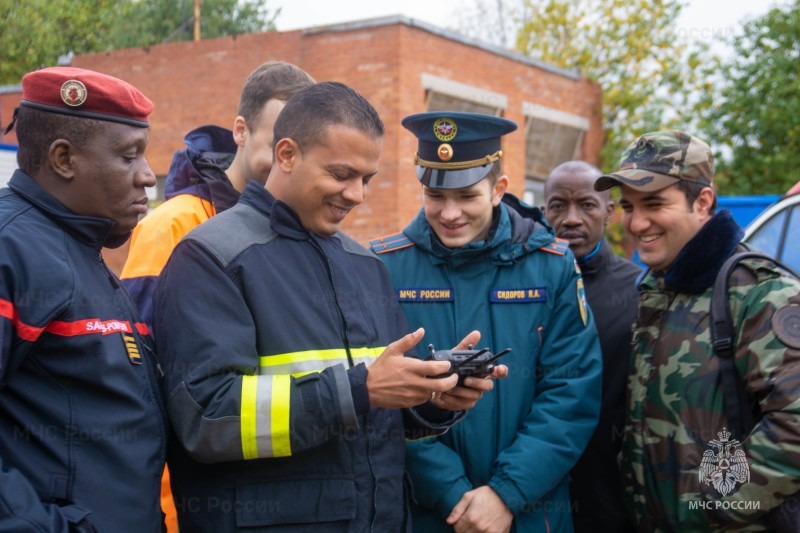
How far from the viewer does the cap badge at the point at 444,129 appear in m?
3.54

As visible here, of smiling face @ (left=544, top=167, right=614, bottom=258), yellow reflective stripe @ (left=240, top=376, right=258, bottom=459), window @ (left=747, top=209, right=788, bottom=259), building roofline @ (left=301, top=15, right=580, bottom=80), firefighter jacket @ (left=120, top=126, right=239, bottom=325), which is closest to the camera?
yellow reflective stripe @ (left=240, top=376, right=258, bottom=459)

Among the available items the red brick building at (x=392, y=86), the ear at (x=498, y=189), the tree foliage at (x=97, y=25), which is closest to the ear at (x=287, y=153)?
the ear at (x=498, y=189)

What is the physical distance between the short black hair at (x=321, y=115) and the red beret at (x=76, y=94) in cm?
51

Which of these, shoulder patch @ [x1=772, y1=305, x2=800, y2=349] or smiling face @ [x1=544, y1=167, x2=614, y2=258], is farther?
smiling face @ [x1=544, y1=167, x2=614, y2=258]

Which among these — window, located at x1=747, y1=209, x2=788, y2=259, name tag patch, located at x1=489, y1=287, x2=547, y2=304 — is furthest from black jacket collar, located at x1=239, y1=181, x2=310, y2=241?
window, located at x1=747, y1=209, x2=788, y2=259

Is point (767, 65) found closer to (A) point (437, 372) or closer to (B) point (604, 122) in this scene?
(B) point (604, 122)

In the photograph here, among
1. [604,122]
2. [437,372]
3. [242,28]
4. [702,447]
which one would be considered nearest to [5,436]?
[437,372]

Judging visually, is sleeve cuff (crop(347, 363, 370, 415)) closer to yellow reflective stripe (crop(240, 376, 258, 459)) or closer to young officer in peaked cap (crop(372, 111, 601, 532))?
yellow reflective stripe (crop(240, 376, 258, 459))

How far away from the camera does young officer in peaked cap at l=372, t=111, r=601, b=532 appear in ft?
10.2

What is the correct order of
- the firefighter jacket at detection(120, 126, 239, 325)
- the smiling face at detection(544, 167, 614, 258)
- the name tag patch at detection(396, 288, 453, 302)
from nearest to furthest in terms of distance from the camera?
the firefighter jacket at detection(120, 126, 239, 325), the name tag patch at detection(396, 288, 453, 302), the smiling face at detection(544, 167, 614, 258)

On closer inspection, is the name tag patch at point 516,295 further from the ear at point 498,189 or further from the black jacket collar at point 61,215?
the black jacket collar at point 61,215

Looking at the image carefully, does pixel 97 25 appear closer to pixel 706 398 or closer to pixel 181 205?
pixel 181 205

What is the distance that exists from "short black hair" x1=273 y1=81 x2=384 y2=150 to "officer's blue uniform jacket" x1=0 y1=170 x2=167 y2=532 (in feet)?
2.18

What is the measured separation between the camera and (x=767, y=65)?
13.1 m
